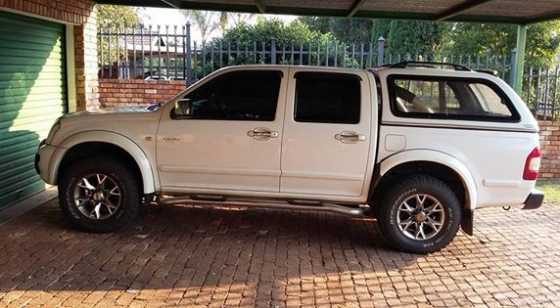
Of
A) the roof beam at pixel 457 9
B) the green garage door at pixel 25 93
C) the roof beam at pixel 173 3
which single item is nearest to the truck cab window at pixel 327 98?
the roof beam at pixel 457 9

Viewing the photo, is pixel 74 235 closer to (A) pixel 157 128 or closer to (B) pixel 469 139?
(A) pixel 157 128

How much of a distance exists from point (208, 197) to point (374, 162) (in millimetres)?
1820

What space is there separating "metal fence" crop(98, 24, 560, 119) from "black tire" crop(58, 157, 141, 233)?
488cm

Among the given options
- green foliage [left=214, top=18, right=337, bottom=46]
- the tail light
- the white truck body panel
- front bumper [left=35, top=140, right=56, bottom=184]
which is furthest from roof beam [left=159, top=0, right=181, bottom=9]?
the tail light

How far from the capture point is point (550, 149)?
10.4 metres

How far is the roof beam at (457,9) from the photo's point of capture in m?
8.15

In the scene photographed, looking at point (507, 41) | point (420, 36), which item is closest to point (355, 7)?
point (507, 41)

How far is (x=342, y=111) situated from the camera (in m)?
6.00

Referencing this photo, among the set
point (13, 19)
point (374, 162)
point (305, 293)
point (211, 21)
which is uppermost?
point (211, 21)

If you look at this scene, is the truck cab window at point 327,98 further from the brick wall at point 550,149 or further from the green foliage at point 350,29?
the green foliage at point 350,29

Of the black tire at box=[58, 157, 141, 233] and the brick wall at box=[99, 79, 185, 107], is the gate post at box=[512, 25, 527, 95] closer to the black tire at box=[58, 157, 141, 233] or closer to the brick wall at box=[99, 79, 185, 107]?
the brick wall at box=[99, 79, 185, 107]

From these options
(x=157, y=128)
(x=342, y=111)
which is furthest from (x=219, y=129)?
(x=342, y=111)

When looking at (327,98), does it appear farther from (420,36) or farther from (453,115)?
(420,36)

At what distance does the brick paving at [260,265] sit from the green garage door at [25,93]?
79 centimetres
